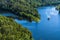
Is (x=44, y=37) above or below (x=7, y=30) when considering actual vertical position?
below

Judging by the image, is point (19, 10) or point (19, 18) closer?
point (19, 18)

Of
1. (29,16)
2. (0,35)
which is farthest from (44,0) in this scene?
(0,35)

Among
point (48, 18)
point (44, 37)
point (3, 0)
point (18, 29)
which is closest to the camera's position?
point (18, 29)

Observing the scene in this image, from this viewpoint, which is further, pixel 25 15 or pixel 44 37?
pixel 25 15

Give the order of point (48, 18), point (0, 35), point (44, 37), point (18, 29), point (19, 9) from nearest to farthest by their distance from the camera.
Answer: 1. point (0, 35)
2. point (18, 29)
3. point (44, 37)
4. point (48, 18)
5. point (19, 9)

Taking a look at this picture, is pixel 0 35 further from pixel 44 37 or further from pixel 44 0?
pixel 44 0

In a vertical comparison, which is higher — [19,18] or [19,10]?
[19,10]

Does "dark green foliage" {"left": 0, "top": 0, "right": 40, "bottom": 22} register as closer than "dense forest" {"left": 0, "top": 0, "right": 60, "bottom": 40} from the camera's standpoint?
No

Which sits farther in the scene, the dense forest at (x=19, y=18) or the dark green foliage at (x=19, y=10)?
the dark green foliage at (x=19, y=10)
